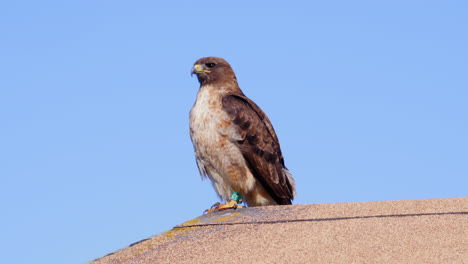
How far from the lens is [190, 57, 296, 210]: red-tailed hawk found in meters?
9.05

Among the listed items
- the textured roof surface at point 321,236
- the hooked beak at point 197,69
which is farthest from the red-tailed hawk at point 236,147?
the textured roof surface at point 321,236

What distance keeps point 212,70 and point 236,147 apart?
1404mm

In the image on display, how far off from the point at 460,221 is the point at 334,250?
123cm

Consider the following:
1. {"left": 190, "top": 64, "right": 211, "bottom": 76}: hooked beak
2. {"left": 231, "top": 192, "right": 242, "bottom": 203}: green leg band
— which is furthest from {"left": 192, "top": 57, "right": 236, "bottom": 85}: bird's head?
{"left": 231, "top": 192, "right": 242, "bottom": 203}: green leg band

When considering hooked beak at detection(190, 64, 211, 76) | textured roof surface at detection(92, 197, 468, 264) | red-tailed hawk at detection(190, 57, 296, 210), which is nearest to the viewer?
textured roof surface at detection(92, 197, 468, 264)

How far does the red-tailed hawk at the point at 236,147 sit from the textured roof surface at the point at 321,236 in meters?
1.65

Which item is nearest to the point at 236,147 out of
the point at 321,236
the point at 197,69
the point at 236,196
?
the point at 236,196

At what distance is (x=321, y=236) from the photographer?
6.24m

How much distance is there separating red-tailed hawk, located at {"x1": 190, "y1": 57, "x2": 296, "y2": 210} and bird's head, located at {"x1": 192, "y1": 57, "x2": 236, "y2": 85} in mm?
74

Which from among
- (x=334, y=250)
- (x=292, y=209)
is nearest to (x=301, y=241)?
(x=334, y=250)

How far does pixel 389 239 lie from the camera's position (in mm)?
6051

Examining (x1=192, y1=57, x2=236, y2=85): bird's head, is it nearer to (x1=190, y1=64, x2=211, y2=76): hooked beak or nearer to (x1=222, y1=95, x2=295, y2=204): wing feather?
(x1=190, y1=64, x2=211, y2=76): hooked beak

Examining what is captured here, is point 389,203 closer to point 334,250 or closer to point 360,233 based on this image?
point 360,233

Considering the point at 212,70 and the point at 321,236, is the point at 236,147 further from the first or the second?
the point at 321,236
